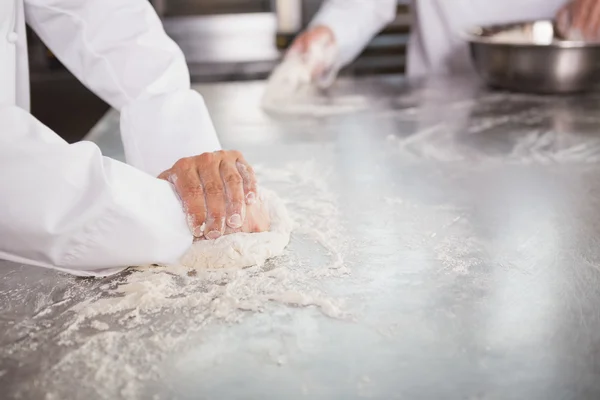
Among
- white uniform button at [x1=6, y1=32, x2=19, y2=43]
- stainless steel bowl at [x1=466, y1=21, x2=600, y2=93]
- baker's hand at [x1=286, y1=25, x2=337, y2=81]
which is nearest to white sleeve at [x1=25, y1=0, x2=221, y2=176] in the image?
white uniform button at [x1=6, y1=32, x2=19, y2=43]

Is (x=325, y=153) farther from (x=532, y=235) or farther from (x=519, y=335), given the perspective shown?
(x=519, y=335)

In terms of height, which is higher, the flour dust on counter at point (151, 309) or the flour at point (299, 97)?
the flour dust on counter at point (151, 309)

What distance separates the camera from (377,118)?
1657 mm

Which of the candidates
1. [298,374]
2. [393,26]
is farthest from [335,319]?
[393,26]

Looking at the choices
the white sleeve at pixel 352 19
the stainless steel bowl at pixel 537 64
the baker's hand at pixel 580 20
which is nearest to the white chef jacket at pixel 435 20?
the white sleeve at pixel 352 19

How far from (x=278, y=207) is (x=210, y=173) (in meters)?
0.13

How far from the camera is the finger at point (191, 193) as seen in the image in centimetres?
91

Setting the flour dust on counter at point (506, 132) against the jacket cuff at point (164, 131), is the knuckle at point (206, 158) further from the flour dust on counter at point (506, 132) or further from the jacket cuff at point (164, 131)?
the flour dust on counter at point (506, 132)

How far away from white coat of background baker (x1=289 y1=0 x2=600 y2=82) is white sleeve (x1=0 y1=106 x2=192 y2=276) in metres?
1.23

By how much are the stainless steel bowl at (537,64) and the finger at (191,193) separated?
1038mm

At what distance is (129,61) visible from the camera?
1217 millimetres

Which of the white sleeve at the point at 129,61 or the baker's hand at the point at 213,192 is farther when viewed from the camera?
the white sleeve at the point at 129,61

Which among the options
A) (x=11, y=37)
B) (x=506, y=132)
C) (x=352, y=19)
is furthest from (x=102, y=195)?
(x=352, y=19)

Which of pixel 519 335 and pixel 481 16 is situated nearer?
pixel 519 335
